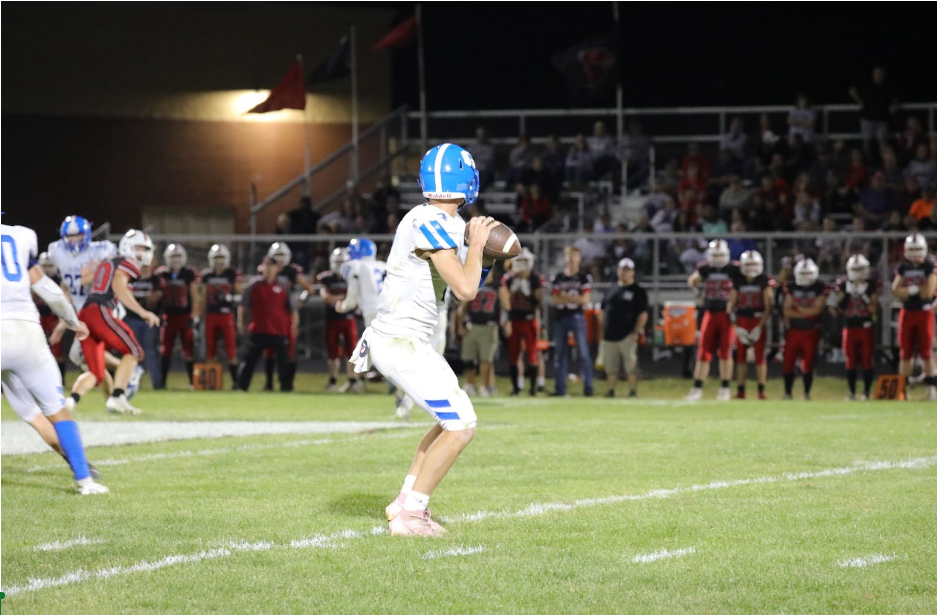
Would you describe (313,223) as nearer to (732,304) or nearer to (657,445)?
(732,304)

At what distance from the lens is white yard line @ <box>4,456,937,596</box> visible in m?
5.18

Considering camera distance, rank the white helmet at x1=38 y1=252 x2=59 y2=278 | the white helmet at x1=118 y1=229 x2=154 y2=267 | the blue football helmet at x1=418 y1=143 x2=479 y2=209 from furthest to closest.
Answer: the white helmet at x1=38 y1=252 x2=59 y2=278, the white helmet at x1=118 y1=229 x2=154 y2=267, the blue football helmet at x1=418 y1=143 x2=479 y2=209

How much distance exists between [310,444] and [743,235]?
9880mm

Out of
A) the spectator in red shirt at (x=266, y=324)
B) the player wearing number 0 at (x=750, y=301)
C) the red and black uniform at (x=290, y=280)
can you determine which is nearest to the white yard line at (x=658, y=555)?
the player wearing number 0 at (x=750, y=301)

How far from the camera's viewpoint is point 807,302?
55.1 feet

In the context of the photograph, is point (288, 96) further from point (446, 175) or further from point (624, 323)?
point (446, 175)

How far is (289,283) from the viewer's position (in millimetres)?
18844

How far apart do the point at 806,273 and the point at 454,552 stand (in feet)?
39.7

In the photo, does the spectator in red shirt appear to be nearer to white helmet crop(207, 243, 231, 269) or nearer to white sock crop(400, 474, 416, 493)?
white helmet crop(207, 243, 231, 269)

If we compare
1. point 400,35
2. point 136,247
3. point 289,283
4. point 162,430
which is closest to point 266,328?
point 289,283

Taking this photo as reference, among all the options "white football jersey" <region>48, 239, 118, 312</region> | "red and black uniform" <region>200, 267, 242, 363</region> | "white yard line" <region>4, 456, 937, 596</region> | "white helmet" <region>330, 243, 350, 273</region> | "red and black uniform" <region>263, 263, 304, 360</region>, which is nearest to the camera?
"white yard line" <region>4, 456, 937, 596</region>

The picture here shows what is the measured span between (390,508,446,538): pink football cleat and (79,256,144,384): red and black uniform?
7418 mm

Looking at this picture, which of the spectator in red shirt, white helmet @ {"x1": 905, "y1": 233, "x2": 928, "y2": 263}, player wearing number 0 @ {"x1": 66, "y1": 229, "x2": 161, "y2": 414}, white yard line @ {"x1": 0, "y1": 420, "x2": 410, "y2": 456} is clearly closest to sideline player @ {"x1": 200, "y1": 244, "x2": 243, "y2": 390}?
the spectator in red shirt

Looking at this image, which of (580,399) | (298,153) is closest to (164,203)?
(298,153)
